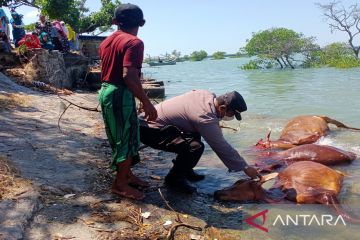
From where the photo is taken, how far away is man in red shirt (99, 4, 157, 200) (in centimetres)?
337

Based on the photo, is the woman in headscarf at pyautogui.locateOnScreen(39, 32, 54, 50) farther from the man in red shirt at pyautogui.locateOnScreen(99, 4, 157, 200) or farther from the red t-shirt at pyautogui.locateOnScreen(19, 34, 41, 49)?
the man in red shirt at pyautogui.locateOnScreen(99, 4, 157, 200)

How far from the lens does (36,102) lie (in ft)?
25.7

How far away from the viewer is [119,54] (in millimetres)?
3400

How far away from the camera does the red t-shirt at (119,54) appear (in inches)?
131

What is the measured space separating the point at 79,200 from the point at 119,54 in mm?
→ 1373

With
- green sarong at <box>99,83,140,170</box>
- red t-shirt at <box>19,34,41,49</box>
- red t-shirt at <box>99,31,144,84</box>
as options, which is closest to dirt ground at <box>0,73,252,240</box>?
green sarong at <box>99,83,140,170</box>

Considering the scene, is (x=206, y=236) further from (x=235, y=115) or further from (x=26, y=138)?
(x=26, y=138)

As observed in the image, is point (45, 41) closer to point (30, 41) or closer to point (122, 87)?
point (30, 41)

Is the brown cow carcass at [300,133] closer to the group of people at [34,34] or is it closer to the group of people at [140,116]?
the group of people at [140,116]

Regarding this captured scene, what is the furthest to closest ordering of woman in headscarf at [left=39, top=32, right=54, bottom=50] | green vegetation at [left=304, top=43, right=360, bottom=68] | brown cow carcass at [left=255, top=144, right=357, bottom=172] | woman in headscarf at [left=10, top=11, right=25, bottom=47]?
green vegetation at [left=304, top=43, right=360, bottom=68]
woman in headscarf at [left=10, top=11, right=25, bottom=47]
woman in headscarf at [left=39, top=32, right=54, bottom=50]
brown cow carcass at [left=255, top=144, right=357, bottom=172]

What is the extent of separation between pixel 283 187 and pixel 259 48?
34.4 meters

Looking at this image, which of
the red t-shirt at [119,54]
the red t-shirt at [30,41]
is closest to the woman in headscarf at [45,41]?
the red t-shirt at [30,41]

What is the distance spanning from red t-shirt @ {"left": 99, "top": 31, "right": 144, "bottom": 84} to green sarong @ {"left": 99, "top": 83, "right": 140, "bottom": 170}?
0.10 metres

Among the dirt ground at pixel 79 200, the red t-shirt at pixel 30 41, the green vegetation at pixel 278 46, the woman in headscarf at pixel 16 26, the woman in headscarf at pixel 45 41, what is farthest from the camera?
the green vegetation at pixel 278 46
